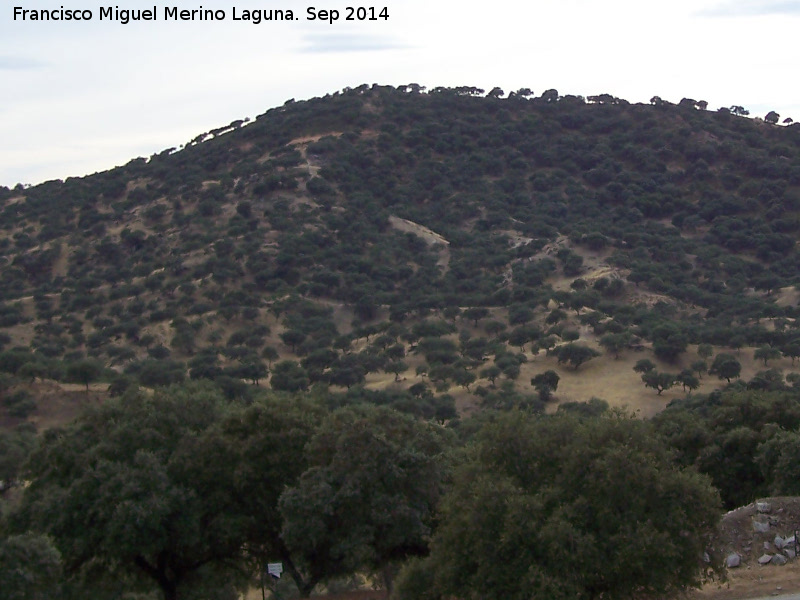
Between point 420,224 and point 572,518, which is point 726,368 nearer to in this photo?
point 420,224

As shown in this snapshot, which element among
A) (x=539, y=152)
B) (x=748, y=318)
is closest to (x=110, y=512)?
(x=748, y=318)

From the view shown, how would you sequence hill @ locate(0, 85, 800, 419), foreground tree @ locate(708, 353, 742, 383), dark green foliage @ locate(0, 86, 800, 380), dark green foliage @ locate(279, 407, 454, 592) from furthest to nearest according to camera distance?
dark green foliage @ locate(0, 86, 800, 380) < hill @ locate(0, 85, 800, 419) < foreground tree @ locate(708, 353, 742, 383) < dark green foliage @ locate(279, 407, 454, 592)

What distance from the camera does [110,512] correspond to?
51.8 ft

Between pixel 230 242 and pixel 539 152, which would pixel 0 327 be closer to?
pixel 230 242

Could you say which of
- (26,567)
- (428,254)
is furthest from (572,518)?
(428,254)

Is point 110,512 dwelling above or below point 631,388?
above

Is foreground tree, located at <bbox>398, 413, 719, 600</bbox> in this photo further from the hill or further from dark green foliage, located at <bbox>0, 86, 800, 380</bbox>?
dark green foliage, located at <bbox>0, 86, 800, 380</bbox>

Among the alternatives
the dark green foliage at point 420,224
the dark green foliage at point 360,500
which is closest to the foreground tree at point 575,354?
the dark green foliage at point 420,224

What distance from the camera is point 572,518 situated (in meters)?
12.3

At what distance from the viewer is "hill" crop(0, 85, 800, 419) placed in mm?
52000

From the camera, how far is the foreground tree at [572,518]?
11969 millimetres

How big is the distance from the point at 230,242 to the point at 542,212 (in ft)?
88.0

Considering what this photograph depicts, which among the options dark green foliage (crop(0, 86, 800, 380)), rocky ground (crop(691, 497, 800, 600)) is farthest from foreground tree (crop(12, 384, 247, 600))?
dark green foliage (crop(0, 86, 800, 380))

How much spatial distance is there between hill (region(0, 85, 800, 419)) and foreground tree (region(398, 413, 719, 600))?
99.2 feet
